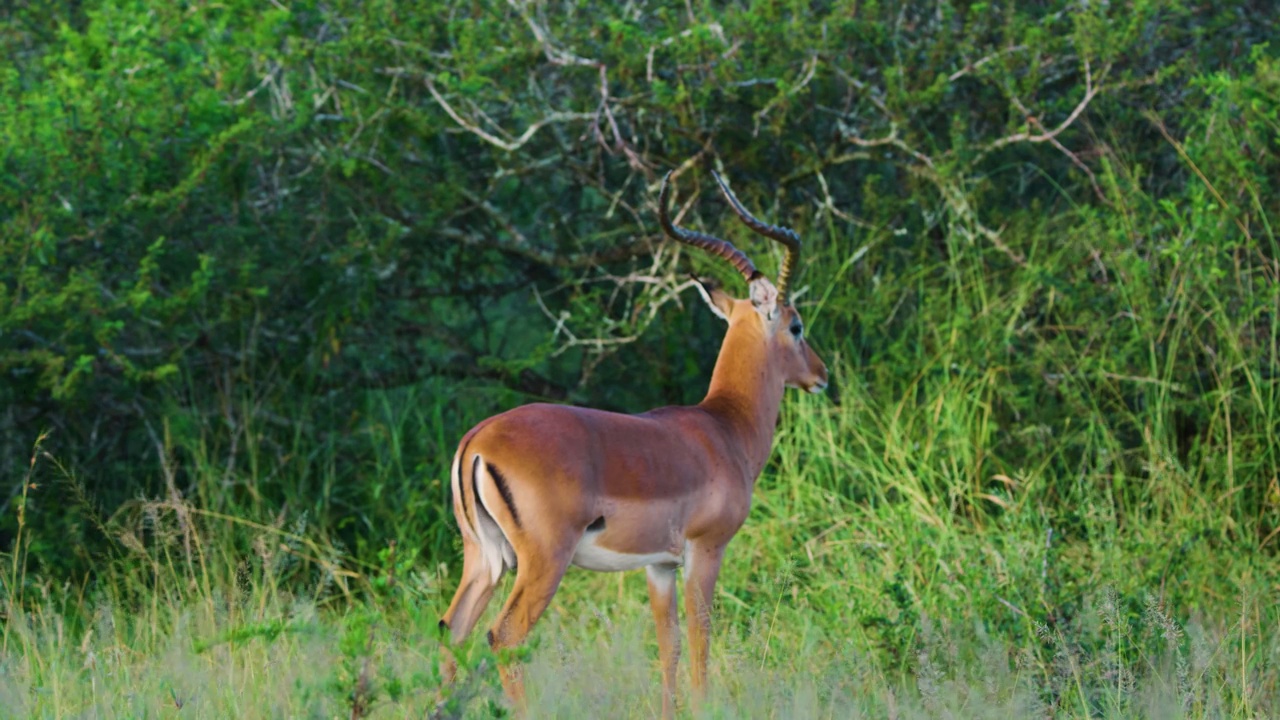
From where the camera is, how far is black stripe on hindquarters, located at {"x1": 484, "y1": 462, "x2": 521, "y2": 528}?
3.89 metres

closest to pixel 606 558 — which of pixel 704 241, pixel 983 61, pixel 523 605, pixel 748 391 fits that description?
pixel 523 605

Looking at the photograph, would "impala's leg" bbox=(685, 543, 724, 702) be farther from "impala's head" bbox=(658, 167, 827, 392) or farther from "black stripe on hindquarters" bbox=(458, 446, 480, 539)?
"impala's head" bbox=(658, 167, 827, 392)

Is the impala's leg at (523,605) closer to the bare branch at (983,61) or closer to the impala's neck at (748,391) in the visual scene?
the impala's neck at (748,391)

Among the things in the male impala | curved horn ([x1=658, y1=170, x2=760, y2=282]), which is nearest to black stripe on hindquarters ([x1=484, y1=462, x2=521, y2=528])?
the male impala

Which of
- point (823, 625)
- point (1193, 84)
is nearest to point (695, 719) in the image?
point (823, 625)

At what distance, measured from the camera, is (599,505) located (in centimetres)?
399

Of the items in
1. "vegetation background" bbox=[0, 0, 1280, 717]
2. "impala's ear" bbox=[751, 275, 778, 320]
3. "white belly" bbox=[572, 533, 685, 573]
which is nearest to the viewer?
"white belly" bbox=[572, 533, 685, 573]

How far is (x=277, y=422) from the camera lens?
22.2ft

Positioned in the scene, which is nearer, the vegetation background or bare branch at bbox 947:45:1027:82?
the vegetation background

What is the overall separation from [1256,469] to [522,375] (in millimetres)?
3320

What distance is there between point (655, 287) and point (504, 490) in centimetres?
312

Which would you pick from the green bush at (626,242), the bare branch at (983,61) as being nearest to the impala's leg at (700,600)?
the green bush at (626,242)

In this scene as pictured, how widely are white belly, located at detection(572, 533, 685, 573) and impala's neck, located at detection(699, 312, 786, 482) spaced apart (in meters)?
0.61

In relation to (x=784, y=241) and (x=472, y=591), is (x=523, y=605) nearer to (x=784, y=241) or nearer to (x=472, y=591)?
(x=472, y=591)
